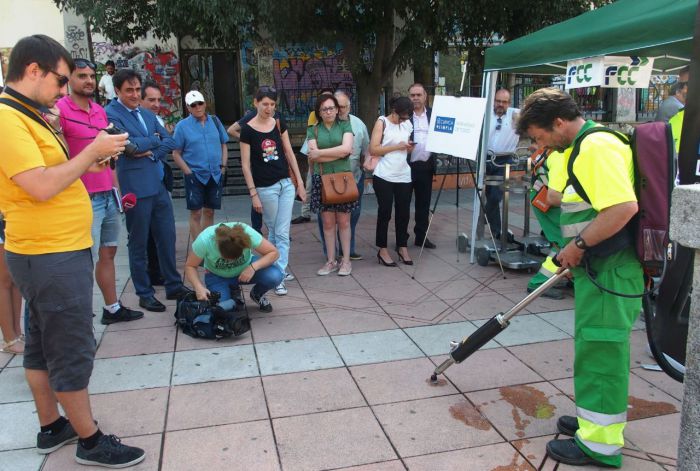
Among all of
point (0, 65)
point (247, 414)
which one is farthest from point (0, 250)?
point (0, 65)

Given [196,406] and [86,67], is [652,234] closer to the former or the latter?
[196,406]

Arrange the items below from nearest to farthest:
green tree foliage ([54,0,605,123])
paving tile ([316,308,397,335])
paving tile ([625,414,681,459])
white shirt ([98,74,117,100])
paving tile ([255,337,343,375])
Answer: paving tile ([625,414,681,459]) → paving tile ([255,337,343,375]) → paving tile ([316,308,397,335]) → green tree foliage ([54,0,605,123]) → white shirt ([98,74,117,100])

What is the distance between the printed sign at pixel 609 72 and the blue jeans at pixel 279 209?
260 cm

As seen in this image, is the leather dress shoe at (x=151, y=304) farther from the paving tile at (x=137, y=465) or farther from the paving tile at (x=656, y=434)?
the paving tile at (x=656, y=434)

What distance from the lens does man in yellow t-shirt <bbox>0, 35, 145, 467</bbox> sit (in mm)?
2391

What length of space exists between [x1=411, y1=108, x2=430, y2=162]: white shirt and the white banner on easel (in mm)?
404

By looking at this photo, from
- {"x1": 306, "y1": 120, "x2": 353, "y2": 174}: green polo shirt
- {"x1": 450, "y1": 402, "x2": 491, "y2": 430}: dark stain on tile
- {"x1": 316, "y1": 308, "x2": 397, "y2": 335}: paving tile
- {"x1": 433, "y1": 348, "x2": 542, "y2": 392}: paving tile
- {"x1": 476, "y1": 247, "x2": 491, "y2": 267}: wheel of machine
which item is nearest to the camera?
{"x1": 450, "y1": 402, "x2": 491, "y2": 430}: dark stain on tile

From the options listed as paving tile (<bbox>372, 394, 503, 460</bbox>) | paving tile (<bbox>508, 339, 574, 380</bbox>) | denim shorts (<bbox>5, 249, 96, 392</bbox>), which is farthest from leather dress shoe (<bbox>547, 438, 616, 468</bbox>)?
denim shorts (<bbox>5, 249, 96, 392</bbox>)

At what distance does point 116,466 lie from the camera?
8.97ft

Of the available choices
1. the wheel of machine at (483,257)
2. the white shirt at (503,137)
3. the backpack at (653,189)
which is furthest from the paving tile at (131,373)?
the white shirt at (503,137)

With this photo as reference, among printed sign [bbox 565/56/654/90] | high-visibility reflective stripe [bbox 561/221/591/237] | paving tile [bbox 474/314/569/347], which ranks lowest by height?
paving tile [bbox 474/314/569/347]

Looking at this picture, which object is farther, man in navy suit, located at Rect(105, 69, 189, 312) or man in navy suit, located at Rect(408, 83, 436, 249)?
man in navy suit, located at Rect(408, 83, 436, 249)

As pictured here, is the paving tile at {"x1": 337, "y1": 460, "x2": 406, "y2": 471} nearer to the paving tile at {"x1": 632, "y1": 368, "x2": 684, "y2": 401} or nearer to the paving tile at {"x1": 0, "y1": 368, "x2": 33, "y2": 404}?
the paving tile at {"x1": 632, "y1": 368, "x2": 684, "y2": 401}

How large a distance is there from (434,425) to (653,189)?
1572 mm
